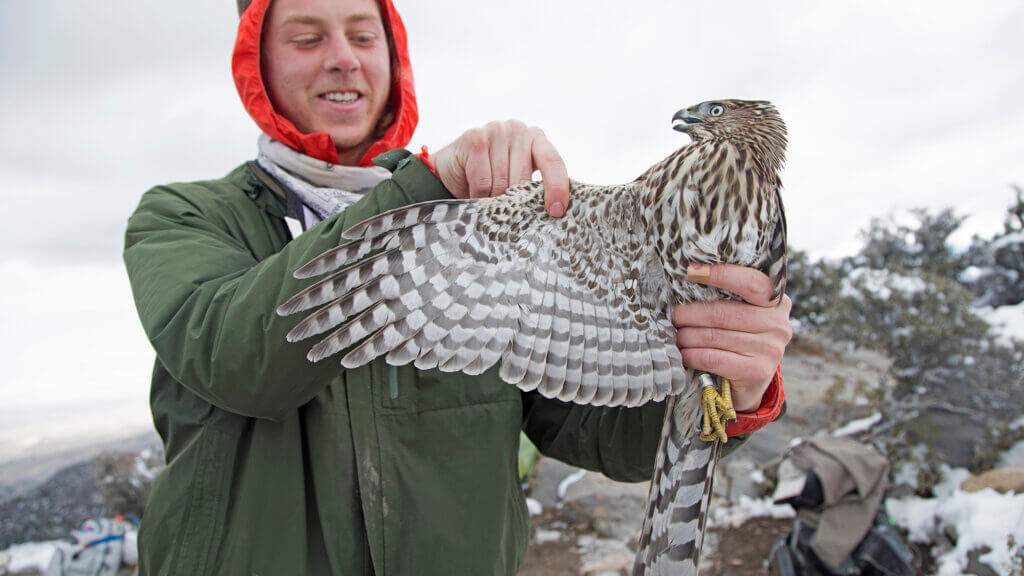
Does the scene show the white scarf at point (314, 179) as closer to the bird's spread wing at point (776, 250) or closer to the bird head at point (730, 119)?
the bird head at point (730, 119)

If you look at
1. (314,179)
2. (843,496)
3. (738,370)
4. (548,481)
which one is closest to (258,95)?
(314,179)

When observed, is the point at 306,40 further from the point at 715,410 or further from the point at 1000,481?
the point at 1000,481

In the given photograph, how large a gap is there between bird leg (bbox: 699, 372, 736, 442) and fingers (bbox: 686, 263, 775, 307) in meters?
0.30

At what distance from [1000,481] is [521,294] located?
7.20 m

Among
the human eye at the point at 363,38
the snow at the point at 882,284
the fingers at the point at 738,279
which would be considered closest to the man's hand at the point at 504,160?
the fingers at the point at 738,279

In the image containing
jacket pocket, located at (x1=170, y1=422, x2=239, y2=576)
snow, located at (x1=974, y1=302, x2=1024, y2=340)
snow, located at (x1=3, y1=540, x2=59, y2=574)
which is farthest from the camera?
snow, located at (x1=974, y1=302, x2=1024, y2=340)

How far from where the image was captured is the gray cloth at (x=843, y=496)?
553 cm

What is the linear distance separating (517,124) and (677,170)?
575mm

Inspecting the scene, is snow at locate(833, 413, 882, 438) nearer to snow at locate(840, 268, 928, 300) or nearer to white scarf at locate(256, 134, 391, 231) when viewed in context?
snow at locate(840, 268, 928, 300)

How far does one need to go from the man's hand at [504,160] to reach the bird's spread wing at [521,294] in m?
0.07

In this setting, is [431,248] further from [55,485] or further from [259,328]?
[55,485]

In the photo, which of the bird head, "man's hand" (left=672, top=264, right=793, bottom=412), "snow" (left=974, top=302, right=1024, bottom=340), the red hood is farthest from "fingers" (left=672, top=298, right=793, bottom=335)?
"snow" (left=974, top=302, right=1024, bottom=340)

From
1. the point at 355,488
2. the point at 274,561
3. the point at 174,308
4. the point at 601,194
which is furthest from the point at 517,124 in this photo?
the point at 274,561

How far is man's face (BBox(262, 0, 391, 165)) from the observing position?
262cm
